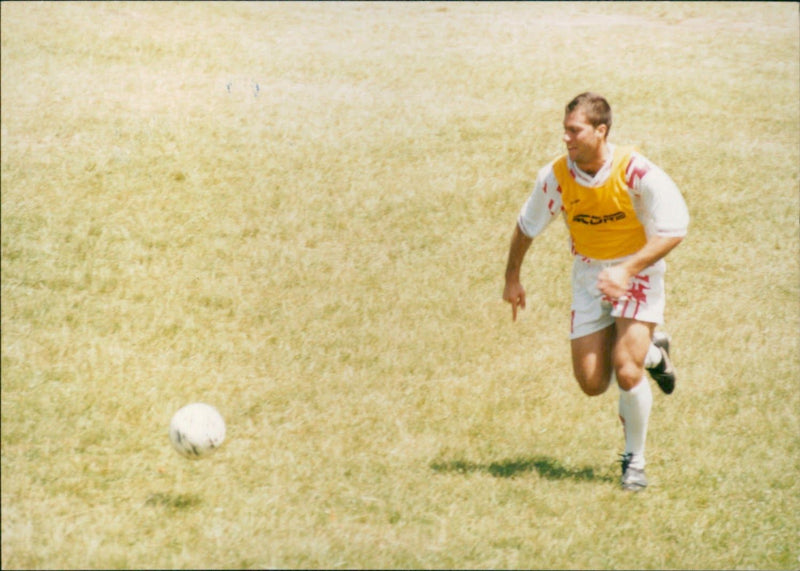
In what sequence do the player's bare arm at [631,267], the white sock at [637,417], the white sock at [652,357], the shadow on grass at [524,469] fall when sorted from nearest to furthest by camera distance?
the player's bare arm at [631,267], the white sock at [637,417], the shadow on grass at [524,469], the white sock at [652,357]

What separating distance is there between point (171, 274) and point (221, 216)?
5.72ft

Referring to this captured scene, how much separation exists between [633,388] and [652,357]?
33.6 inches

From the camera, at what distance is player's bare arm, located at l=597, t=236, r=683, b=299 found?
753cm

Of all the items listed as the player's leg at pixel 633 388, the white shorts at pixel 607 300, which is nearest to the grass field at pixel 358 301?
the player's leg at pixel 633 388

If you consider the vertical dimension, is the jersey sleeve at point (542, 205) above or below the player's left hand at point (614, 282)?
above

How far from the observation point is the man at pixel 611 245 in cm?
780

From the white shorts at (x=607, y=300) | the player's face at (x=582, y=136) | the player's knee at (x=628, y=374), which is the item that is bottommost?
the player's knee at (x=628, y=374)

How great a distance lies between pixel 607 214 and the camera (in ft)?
26.8

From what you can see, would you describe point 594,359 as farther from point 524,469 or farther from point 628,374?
point 524,469

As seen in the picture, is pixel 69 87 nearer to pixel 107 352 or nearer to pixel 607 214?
pixel 107 352

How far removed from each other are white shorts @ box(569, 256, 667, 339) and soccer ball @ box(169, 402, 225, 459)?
2.95m

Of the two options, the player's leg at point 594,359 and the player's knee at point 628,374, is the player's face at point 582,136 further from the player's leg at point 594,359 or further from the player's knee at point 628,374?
the player's knee at point 628,374

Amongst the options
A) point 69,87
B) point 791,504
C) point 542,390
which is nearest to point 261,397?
point 542,390

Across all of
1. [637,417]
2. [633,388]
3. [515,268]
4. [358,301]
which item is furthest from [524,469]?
[358,301]
